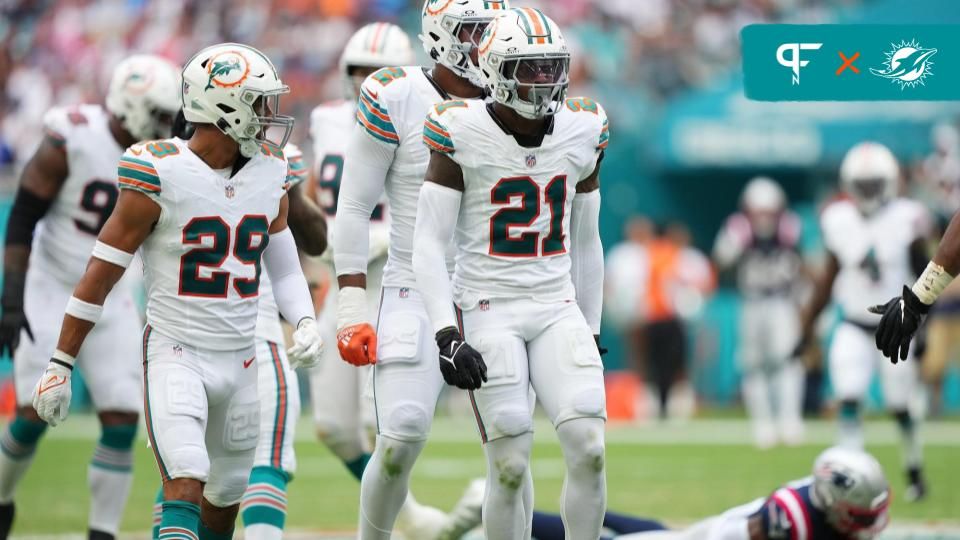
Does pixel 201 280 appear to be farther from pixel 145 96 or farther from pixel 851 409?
pixel 851 409

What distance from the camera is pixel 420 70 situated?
18.5 feet

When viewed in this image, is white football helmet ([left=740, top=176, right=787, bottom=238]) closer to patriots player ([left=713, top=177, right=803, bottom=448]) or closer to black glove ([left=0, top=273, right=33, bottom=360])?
patriots player ([left=713, top=177, right=803, bottom=448])

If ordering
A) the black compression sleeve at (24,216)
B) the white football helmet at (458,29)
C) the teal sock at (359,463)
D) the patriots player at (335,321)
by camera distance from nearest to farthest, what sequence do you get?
1. the white football helmet at (458,29)
2. the black compression sleeve at (24,216)
3. the patriots player at (335,321)
4. the teal sock at (359,463)

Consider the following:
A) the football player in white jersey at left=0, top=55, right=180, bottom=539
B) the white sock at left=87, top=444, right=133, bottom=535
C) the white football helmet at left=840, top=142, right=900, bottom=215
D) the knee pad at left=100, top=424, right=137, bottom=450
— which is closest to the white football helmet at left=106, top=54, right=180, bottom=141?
the football player in white jersey at left=0, top=55, right=180, bottom=539

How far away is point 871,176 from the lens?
33.2ft

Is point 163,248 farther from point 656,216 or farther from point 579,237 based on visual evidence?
point 656,216

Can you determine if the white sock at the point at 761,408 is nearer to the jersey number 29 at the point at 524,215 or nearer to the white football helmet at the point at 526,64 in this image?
the jersey number 29 at the point at 524,215

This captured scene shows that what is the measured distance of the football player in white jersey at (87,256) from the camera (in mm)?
6496

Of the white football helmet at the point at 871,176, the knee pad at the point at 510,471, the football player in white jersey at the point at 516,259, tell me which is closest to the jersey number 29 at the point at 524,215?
the football player in white jersey at the point at 516,259

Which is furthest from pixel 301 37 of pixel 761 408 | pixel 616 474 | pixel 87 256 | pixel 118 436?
pixel 118 436

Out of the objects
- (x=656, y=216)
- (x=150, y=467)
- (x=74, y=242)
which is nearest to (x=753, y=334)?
(x=656, y=216)

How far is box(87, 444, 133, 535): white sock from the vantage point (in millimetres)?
6469

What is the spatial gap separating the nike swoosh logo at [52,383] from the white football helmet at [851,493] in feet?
8.47

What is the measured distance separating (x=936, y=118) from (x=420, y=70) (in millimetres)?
11358
